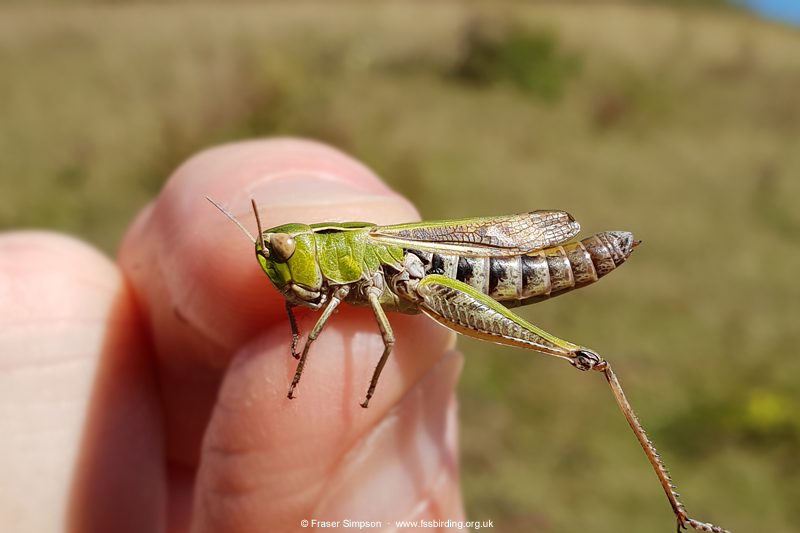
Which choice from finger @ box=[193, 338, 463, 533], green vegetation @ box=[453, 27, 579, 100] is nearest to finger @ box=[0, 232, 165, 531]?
finger @ box=[193, 338, 463, 533]

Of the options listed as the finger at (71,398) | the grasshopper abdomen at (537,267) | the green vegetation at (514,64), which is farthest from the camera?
the green vegetation at (514,64)

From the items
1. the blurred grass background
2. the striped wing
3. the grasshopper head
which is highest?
the striped wing

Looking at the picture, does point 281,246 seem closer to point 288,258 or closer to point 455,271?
point 288,258

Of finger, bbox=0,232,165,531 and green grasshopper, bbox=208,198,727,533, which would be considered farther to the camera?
finger, bbox=0,232,165,531

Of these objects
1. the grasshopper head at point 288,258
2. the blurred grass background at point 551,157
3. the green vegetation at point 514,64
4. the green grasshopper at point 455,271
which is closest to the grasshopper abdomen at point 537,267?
the green grasshopper at point 455,271

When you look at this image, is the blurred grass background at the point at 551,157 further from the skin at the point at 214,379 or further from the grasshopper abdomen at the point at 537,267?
the grasshopper abdomen at the point at 537,267

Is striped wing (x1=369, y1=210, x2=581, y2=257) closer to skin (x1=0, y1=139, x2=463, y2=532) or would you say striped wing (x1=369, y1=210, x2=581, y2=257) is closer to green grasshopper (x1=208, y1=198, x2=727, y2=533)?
green grasshopper (x1=208, y1=198, x2=727, y2=533)

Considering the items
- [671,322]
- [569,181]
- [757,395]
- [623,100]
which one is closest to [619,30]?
[623,100]
